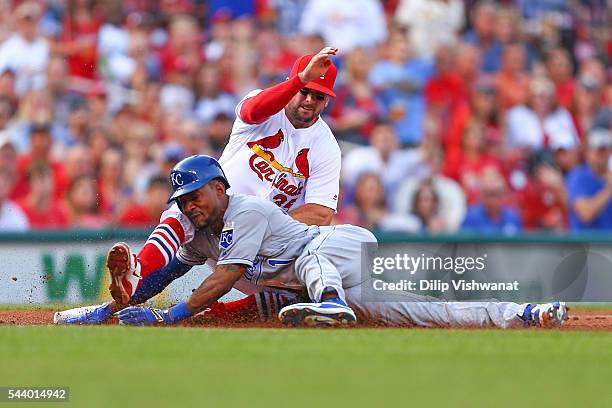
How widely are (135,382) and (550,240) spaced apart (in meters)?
7.42

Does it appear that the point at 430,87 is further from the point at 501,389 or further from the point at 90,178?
the point at 501,389

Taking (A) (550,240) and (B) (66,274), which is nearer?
(B) (66,274)

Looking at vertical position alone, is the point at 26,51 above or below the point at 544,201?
above

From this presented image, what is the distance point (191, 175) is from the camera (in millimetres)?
7945

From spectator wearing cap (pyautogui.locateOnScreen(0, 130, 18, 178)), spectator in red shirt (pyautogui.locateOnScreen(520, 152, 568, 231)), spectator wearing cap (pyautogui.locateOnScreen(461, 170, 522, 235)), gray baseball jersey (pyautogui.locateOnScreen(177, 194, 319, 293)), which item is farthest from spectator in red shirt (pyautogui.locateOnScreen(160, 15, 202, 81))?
gray baseball jersey (pyautogui.locateOnScreen(177, 194, 319, 293))

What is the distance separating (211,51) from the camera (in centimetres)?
1439

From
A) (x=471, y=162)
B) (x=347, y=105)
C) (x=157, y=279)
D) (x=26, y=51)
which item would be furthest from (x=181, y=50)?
(x=157, y=279)

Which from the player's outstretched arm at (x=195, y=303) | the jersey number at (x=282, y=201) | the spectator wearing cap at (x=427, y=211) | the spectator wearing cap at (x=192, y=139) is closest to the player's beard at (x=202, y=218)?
the player's outstretched arm at (x=195, y=303)

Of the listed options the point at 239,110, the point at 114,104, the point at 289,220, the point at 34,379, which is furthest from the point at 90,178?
the point at 34,379

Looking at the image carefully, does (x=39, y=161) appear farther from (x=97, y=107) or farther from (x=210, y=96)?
(x=210, y=96)

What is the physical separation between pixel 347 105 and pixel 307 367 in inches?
334

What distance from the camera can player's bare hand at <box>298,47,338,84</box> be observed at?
27.1 ft

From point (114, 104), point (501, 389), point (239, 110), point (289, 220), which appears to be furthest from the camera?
point (114, 104)

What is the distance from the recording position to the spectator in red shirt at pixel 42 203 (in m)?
12.5
